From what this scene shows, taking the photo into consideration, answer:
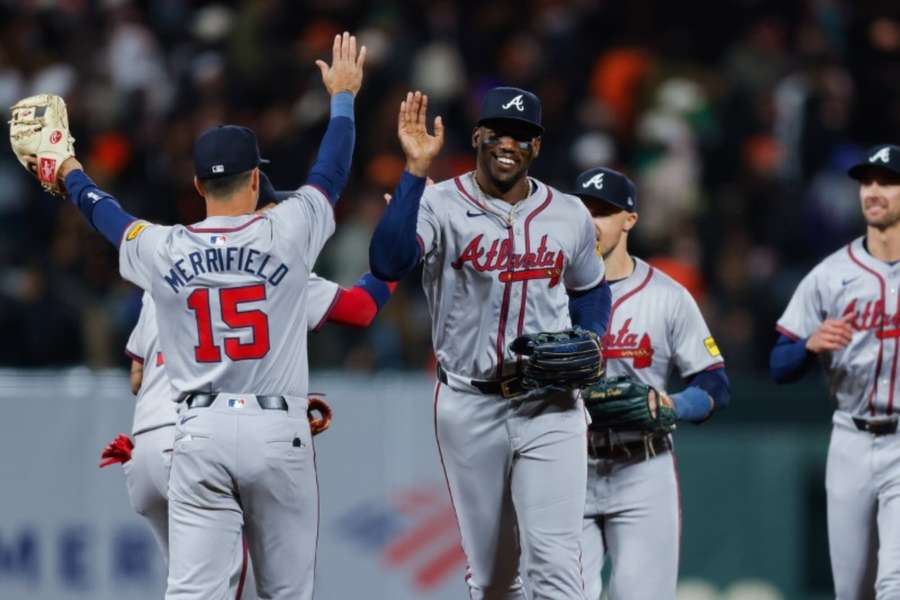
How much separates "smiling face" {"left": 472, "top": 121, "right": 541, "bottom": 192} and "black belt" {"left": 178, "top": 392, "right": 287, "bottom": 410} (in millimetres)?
1166

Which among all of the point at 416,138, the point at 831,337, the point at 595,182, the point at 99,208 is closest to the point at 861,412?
the point at 831,337

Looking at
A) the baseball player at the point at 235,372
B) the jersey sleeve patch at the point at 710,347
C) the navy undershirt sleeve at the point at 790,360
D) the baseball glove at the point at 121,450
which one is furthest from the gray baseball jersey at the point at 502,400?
the navy undershirt sleeve at the point at 790,360

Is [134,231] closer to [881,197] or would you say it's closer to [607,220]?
[607,220]

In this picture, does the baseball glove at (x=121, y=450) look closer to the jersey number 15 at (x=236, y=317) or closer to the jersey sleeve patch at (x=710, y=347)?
the jersey number 15 at (x=236, y=317)

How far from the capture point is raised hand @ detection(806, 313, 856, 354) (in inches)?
278

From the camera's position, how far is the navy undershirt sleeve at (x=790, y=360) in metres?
7.34

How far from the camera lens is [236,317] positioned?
5.77 metres

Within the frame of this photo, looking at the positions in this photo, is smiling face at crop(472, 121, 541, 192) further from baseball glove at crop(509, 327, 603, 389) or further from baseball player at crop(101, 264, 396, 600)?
baseball player at crop(101, 264, 396, 600)

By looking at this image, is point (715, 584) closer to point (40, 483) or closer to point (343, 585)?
point (343, 585)

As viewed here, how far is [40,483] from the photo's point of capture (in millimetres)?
9000

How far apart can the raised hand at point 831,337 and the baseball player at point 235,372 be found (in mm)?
2392

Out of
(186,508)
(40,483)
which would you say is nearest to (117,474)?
(40,483)

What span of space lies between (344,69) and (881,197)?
8.18 feet

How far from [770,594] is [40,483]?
14.4 feet
